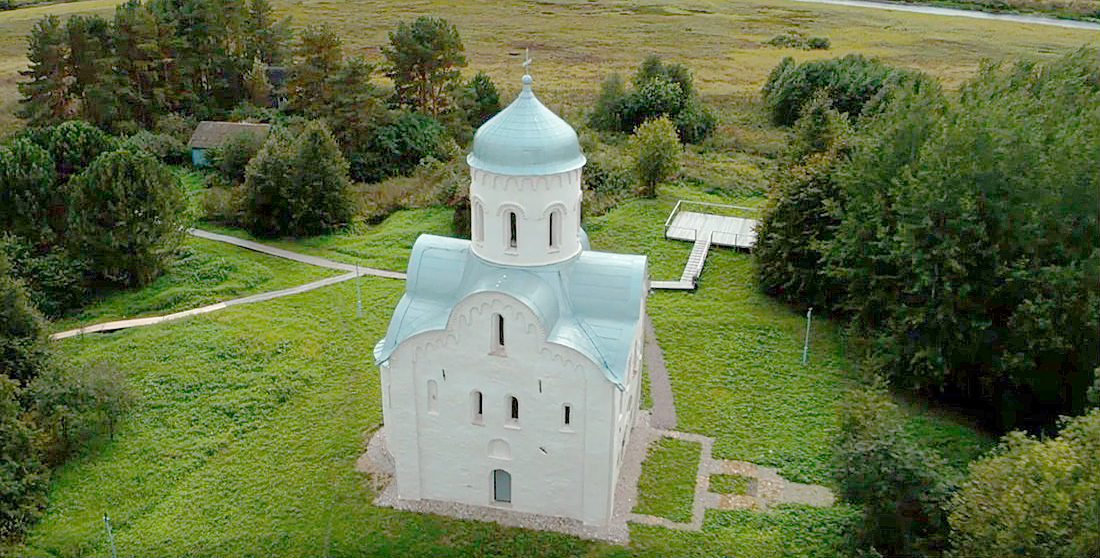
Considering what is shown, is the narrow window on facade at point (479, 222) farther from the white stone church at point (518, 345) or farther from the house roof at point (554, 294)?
the house roof at point (554, 294)

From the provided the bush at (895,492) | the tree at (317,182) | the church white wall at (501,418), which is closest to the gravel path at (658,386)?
the church white wall at (501,418)

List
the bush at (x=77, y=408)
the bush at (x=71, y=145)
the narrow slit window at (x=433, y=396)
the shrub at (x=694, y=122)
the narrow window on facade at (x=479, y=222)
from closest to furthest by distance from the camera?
the narrow window on facade at (x=479, y=222) → the narrow slit window at (x=433, y=396) → the bush at (x=77, y=408) → the bush at (x=71, y=145) → the shrub at (x=694, y=122)

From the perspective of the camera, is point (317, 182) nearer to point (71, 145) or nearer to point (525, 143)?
point (71, 145)

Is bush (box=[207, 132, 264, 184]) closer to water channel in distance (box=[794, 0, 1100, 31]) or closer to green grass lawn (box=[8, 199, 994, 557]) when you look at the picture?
green grass lawn (box=[8, 199, 994, 557])

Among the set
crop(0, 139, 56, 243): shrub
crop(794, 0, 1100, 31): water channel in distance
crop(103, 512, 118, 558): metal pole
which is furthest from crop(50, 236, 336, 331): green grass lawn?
crop(794, 0, 1100, 31): water channel in distance

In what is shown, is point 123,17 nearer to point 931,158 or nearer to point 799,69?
point 799,69

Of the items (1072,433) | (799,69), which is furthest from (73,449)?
(799,69)
